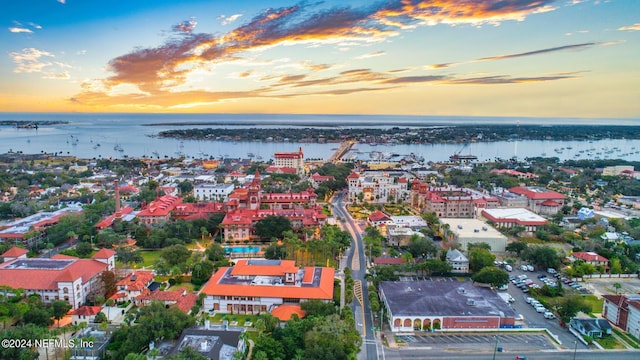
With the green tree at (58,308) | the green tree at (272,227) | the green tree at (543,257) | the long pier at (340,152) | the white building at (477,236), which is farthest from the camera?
the long pier at (340,152)

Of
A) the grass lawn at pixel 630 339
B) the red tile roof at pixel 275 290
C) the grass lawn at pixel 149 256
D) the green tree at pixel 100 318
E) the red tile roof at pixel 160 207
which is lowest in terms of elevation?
the grass lawn at pixel 630 339

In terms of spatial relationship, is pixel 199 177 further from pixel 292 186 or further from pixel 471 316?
pixel 471 316

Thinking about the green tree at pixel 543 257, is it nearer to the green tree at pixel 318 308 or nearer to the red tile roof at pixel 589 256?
the red tile roof at pixel 589 256

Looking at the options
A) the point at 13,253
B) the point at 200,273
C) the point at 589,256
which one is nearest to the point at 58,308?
the point at 200,273

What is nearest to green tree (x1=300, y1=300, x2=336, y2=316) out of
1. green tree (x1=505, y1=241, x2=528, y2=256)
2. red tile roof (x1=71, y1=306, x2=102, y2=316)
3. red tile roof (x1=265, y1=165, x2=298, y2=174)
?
red tile roof (x1=71, y1=306, x2=102, y2=316)

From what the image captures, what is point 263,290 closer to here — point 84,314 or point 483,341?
point 84,314

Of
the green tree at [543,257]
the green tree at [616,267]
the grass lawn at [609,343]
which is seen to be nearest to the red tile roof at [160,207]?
the green tree at [543,257]

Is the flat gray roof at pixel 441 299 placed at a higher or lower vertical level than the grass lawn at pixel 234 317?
higher
